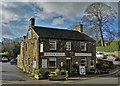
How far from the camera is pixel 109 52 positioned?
190ft

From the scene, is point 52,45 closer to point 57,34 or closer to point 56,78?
point 57,34

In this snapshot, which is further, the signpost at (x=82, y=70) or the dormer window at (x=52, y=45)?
the signpost at (x=82, y=70)

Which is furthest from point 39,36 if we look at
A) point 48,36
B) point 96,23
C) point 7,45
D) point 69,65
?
point 7,45

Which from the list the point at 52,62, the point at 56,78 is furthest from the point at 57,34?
the point at 56,78

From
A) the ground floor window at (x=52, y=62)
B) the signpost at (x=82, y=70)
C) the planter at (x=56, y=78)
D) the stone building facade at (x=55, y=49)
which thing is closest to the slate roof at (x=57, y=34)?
the stone building facade at (x=55, y=49)

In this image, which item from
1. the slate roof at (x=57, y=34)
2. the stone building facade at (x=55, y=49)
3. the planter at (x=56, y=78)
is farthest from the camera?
the slate roof at (x=57, y=34)

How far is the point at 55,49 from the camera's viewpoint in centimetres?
3241

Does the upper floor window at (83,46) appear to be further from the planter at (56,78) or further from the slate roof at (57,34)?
the planter at (56,78)

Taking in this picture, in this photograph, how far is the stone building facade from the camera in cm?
3145

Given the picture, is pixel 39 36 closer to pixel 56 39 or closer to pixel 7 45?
pixel 56 39

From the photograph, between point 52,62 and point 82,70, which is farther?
point 82,70

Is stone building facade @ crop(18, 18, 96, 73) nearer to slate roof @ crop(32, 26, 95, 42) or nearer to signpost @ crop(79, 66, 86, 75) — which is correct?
slate roof @ crop(32, 26, 95, 42)

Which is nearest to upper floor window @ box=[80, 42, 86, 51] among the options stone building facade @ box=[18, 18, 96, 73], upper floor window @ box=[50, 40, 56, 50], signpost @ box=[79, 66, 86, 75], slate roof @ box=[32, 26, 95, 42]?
stone building facade @ box=[18, 18, 96, 73]

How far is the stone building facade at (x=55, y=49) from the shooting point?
31.5 meters
